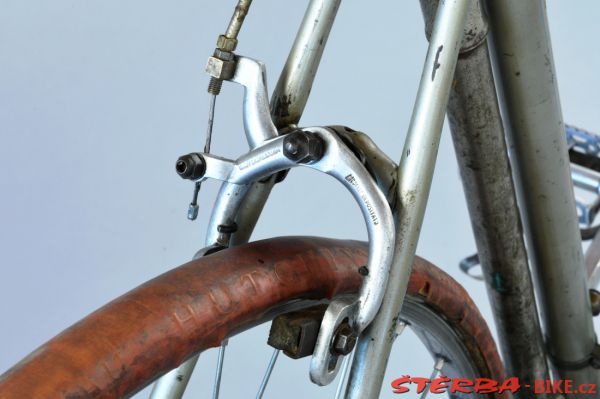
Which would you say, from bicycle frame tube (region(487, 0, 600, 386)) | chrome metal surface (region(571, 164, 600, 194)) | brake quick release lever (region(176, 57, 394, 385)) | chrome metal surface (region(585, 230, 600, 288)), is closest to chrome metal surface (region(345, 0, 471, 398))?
brake quick release lever (region(176, 57, 394, 385))

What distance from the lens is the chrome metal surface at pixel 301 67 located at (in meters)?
0.49

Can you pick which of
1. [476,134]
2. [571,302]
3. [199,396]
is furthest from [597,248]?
[199,396]

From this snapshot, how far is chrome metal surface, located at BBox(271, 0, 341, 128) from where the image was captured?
485 millimetres

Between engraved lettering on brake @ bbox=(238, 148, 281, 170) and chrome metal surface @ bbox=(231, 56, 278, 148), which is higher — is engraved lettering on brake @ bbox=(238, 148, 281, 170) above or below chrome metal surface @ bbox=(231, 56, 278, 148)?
below

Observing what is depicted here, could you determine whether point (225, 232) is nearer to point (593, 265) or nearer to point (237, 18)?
point (237, 18)

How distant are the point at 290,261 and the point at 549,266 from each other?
0.86ft

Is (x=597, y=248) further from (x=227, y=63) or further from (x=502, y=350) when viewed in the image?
(x=227, y=63)

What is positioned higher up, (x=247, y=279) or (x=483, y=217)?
(x=483, y=217)

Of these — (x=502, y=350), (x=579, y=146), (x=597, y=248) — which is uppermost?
(x=579, y=146)

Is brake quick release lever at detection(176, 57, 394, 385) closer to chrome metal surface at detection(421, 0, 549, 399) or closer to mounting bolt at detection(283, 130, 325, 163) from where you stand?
mounting bolt at detection(283, 130, 325, 163)

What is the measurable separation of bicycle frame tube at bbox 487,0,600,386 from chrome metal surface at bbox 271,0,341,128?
12cm

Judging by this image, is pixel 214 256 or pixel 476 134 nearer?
pixel 214 256

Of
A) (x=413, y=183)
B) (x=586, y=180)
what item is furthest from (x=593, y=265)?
(x=413, y=183)

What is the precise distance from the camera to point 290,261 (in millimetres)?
453
